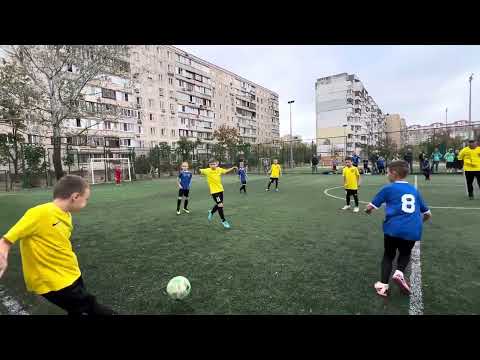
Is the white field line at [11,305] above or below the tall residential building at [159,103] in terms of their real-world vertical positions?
below

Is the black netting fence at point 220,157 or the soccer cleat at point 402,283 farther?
the black netting fence at point 220,157

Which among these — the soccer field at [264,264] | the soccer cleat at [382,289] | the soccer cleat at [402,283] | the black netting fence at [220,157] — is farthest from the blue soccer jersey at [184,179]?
the black netting fence at [220,157]

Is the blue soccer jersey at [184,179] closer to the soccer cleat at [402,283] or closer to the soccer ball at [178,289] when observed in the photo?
the soccer ball at [178,289]

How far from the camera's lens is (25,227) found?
221 centimetres

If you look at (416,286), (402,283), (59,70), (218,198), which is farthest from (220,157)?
(402,283)

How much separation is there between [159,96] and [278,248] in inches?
2206

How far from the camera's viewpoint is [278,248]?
557cm

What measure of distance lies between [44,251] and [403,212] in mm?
3939

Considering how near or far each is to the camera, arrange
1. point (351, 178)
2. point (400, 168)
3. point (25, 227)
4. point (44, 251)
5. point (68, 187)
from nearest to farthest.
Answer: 1. point (25, 227)
2. point (44, 251)
3. point (68, 187)
4. point (400, 168)
5. point (351, 178)

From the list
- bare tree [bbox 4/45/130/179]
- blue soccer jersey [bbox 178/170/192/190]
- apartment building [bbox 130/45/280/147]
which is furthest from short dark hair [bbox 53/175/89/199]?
apartment building [bbox 130/45/280/147]

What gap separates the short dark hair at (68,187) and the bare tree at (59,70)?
25.4 m

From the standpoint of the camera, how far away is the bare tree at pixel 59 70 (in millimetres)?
22594

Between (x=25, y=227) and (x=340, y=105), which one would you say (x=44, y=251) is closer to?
(x=25, y=227)

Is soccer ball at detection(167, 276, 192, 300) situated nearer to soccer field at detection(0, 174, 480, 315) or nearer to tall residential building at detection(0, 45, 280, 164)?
soccer field at detection(0, 174, 480, 315)
